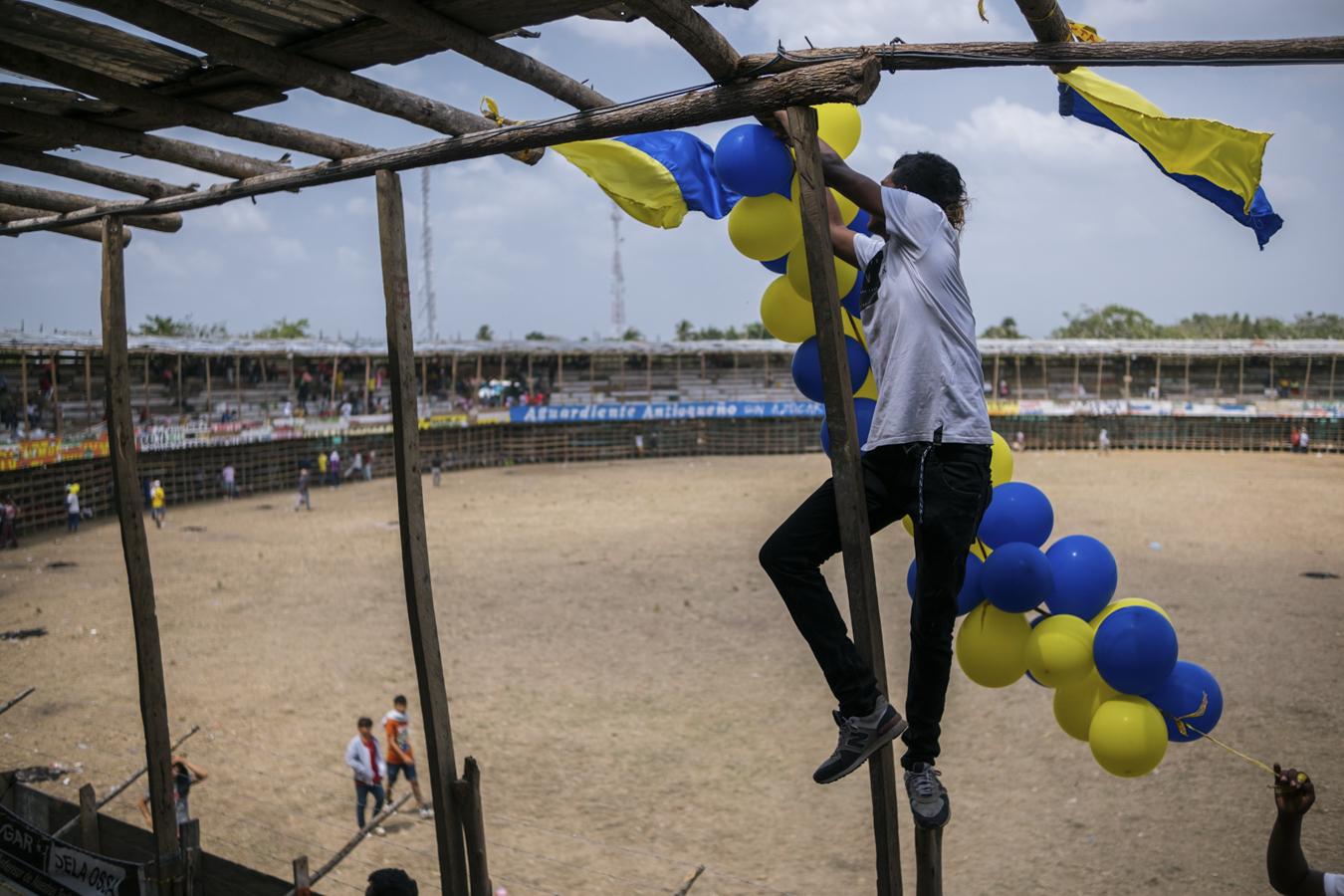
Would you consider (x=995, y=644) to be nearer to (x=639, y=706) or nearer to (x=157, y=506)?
(x=639, y=706)

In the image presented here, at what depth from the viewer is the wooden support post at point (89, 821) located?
507 cm

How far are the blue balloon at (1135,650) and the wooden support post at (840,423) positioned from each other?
32.6 inches

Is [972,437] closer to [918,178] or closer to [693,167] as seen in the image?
[918,178]

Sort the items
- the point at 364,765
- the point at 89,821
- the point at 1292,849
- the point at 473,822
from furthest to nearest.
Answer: the point at 364,765, the point at 89,821, the point at 473,822, the point at 1292,849

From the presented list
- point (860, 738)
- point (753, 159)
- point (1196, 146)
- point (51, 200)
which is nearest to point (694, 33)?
point (753, 159)

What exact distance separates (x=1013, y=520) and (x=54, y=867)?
483 centimetres

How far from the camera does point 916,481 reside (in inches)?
104

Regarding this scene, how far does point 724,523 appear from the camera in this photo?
2072 centimetres

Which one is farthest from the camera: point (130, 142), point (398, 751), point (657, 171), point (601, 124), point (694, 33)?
point (398, 751)

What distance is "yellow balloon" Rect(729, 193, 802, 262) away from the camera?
3.20m

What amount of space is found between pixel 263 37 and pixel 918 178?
7.44 feet

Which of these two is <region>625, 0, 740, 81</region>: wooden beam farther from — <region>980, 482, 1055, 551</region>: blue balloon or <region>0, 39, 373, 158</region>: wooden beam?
<region>0, 39, 373, 158</region>: wooden beam

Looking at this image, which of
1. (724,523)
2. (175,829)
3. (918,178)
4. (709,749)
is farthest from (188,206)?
(724,523)

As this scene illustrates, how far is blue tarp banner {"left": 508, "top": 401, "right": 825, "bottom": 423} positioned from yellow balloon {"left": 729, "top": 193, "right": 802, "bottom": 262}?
1230 inches
